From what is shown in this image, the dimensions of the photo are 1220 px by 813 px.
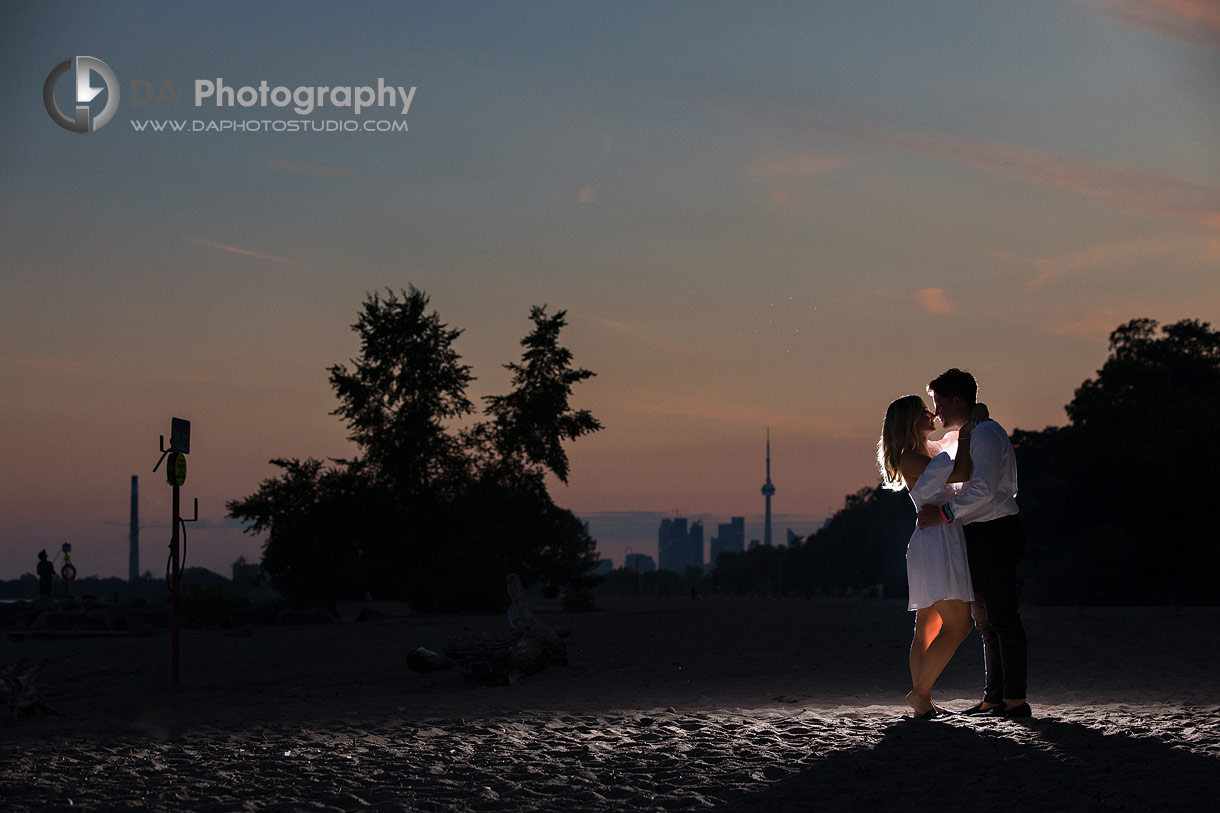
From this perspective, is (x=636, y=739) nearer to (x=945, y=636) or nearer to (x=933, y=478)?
(x=945, y=636)

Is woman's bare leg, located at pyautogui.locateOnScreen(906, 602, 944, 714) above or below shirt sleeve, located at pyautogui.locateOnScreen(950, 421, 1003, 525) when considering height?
below

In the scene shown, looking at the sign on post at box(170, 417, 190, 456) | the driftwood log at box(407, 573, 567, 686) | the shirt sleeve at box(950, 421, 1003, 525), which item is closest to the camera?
the shirt sleeve at box(950, 421, 1003, 525)

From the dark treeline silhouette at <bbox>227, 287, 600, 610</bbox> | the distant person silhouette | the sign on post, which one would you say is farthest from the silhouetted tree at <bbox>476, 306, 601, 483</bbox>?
the sign on post

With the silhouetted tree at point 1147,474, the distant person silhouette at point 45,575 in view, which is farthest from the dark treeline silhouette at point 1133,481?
the distant person silhouette at point 45,575

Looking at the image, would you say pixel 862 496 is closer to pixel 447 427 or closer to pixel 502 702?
pixel 447 427

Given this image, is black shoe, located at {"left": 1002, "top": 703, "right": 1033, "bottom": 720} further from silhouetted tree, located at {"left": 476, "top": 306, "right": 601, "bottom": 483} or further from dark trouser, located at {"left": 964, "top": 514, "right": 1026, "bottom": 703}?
silhouetted tree, located at {"left": 476, "top": 306, "right": 601, "bottom": 483}

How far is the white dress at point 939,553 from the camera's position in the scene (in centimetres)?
757

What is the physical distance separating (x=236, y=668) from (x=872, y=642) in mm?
9579

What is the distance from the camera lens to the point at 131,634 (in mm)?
23438

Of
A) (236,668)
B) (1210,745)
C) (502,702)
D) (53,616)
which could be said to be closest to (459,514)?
(53,616)

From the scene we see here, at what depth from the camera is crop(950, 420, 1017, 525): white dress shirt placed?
24.3 ft

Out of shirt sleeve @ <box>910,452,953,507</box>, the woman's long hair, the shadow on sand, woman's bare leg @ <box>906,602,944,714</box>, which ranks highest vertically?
the woman's long hair

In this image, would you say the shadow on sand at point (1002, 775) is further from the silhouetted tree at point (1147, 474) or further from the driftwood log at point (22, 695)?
the silhouetted tree at point (1147, 474)

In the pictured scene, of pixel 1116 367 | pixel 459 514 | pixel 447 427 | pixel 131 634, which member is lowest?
pixel 131 634
